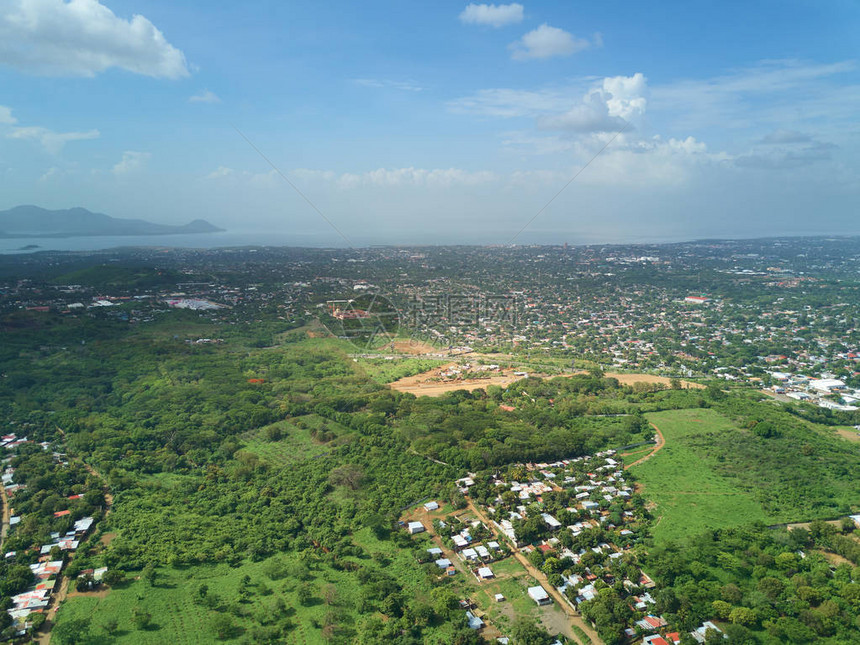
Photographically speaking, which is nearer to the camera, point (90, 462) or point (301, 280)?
point (90, 462)

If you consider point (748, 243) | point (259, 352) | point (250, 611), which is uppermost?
point (748, 243)

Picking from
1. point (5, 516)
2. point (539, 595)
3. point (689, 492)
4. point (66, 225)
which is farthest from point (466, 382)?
A: point (66, 225)

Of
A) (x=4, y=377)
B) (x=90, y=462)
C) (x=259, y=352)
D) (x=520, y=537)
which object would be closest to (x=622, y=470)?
(x=520, y=537)

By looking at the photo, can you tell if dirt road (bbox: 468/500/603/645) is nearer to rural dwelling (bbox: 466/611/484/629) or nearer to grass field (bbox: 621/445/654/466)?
rural dwelling (bbox: 466/611/484/629)

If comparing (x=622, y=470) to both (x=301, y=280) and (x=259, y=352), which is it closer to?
(x=259, y=352)

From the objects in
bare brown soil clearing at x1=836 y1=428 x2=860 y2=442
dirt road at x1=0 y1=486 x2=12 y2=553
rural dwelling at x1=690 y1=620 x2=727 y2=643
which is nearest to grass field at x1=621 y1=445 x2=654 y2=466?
rural dwelling at x1=690 y1=620 x2=727 y2=643

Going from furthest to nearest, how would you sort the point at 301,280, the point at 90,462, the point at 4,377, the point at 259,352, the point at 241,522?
the point at 301,280
the point at 259,352
the point at 4,377
the point at 90,462
the point at 241,522

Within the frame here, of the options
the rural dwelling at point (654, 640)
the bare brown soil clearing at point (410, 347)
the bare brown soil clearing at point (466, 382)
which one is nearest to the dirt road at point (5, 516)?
the bare brown soil clearing at point (466, 382)

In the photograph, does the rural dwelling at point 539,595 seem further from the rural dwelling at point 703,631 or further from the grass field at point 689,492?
the grass field at point 689,492
